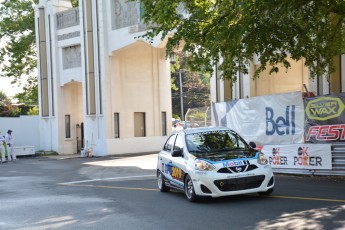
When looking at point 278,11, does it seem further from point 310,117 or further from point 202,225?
point 202,225

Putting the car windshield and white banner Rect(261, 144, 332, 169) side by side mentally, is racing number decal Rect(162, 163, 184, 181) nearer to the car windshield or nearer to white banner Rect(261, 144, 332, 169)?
the car windshield

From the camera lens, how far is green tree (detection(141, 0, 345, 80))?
13719 mm

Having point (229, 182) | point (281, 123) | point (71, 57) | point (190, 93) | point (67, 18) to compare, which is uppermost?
point (67, 18)

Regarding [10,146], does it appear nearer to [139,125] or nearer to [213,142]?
[139,125]

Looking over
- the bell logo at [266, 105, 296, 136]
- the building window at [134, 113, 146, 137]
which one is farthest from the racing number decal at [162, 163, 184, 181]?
the building window at [134, 113, 146, 137]

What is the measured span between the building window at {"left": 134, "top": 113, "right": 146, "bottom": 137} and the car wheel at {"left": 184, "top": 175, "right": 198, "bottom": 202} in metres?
23.7

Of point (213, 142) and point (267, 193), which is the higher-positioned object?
point (213, 142)

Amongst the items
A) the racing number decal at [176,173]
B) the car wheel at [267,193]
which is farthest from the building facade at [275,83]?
the car wheel at [267,193]

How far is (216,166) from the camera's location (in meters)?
11.0

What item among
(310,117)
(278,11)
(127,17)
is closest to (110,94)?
(127,17)

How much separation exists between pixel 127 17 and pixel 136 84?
4.57m

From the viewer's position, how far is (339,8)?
45.7 ft

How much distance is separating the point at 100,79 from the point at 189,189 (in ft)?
75.5

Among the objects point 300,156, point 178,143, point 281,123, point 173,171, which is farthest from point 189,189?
point 281,123
